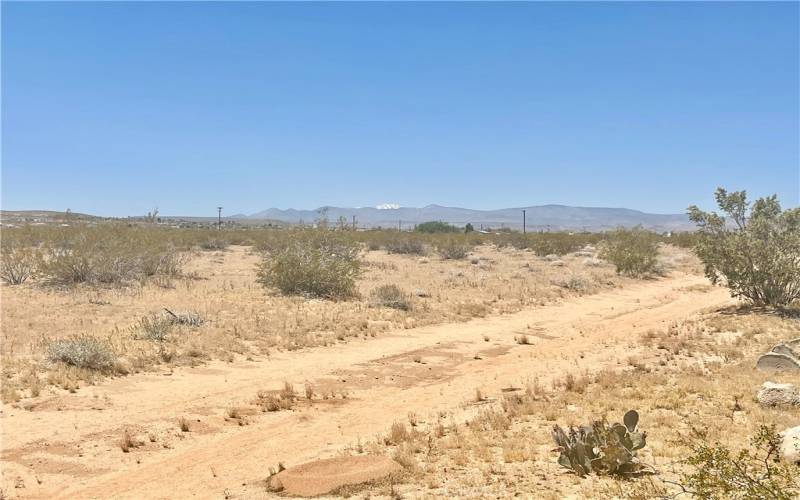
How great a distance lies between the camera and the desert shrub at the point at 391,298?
67.8ft

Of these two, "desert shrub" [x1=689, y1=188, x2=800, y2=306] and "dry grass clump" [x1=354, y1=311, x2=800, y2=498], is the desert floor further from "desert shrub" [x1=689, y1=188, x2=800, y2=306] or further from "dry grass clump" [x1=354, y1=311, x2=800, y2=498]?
"desert shrub" [x1=689, y1=188, x2=800, y2=306]

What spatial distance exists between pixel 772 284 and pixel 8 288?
85.9 feet

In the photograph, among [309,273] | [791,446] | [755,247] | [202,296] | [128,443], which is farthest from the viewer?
[309,273]

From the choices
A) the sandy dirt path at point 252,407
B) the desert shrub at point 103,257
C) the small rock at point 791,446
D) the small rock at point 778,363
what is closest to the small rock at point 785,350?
the small rock at point 778,363

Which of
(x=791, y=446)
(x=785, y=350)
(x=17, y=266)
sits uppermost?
(x=17, y=266)

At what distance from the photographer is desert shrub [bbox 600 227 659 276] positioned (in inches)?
1289

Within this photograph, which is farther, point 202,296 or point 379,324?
point 202,296

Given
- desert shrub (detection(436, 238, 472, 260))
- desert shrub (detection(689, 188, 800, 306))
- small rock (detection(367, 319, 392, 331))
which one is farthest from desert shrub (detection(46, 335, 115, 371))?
desert shrub (detection(436, 238, 472, 260))

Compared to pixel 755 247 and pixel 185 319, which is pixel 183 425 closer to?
pixel 185 319

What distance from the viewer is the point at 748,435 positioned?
7805 millimetres

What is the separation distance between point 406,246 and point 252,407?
38.5 meters

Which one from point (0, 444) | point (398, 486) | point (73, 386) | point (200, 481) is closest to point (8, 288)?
point (73, 386)

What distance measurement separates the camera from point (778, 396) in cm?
893

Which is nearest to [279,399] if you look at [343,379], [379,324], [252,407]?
[252,407]
